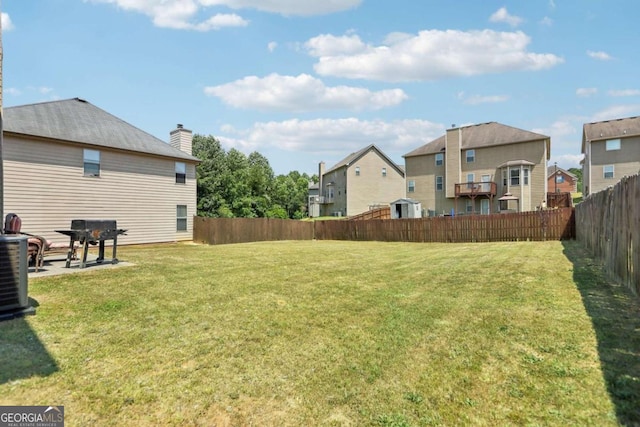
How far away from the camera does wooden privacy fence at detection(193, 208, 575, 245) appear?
16.5m

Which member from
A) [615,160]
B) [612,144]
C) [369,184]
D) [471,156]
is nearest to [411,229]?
[471,156]

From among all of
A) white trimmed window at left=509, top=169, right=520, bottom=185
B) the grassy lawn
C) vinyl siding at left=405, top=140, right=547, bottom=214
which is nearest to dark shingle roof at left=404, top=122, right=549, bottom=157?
vinyl siding at left=405, top=140, right=547, bottom=214

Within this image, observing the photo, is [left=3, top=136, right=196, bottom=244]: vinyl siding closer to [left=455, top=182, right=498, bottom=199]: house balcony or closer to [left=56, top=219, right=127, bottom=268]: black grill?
[left=56, top=219, right=127, bottom=268]: black grill

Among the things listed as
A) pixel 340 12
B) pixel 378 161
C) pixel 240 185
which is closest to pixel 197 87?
pixel 340 12

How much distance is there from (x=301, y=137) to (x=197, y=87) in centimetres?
2218

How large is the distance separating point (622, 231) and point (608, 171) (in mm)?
28765

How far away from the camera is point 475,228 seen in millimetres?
18500

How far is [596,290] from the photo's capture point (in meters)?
5.15

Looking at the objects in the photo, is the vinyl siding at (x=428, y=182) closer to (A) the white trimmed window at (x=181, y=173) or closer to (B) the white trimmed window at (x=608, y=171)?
(B) the white trimmed window at (x=608, y=171)

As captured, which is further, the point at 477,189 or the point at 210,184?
the point at 210,184

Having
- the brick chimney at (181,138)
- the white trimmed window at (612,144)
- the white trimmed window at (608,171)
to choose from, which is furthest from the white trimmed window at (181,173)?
the white trimmed window at (612,144)

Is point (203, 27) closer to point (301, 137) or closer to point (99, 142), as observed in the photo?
point (99, 142)

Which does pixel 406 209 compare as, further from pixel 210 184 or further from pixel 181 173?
pixel 210 184

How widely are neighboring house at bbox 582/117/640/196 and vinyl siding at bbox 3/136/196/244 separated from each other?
30.7m
